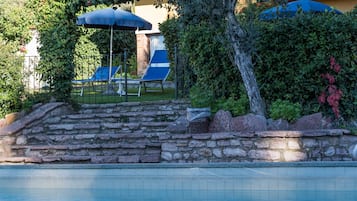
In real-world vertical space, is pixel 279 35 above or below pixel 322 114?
above

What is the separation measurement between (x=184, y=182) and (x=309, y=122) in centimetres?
267


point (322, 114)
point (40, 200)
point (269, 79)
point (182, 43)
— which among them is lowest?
point (40, 200)

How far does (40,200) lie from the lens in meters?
6.24

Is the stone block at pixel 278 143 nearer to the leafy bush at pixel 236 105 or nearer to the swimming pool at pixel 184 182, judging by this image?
the leafy bush at pixel 236 105

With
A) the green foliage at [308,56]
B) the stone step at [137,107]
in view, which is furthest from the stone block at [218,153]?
the stone step at [137,107]

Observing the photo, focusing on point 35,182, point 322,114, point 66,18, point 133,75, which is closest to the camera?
point 35,182

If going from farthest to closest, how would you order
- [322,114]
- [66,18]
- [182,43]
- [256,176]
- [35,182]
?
[66,18] → [182,43] → [322,114] → [35,182] → [256,176]

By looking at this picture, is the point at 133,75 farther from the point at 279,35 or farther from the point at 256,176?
the point at 256,176

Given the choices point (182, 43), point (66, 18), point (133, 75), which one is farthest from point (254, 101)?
point (133, 75)

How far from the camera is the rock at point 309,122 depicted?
7742mm

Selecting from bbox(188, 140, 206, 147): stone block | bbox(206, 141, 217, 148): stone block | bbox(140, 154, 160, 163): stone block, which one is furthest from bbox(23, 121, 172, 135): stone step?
bbox(206, 141, 217, 148): stone block

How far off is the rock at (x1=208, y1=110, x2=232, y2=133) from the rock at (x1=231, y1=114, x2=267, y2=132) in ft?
0.36

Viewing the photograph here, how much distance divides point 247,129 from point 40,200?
10.7 ft

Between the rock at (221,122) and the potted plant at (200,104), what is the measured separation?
0.53 feet
